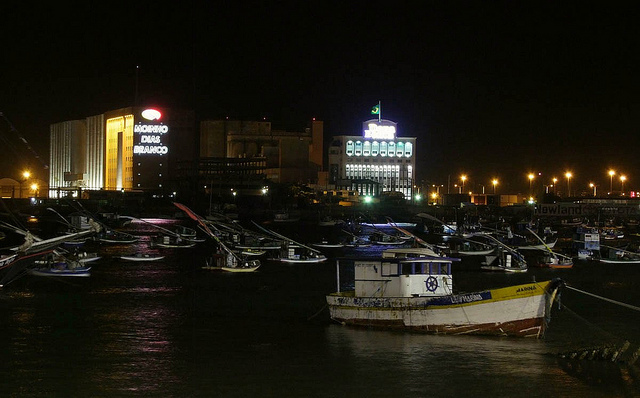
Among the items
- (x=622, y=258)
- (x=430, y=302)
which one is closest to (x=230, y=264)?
(x=430, y=302)

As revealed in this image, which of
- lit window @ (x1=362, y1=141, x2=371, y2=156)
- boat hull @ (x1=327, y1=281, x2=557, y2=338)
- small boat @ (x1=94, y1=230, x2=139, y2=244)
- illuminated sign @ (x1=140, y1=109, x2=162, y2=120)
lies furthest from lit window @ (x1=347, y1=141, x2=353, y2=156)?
boat hull @ (x1=327, y1=281, x2=557, y2=338)

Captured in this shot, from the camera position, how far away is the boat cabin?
26.4 m

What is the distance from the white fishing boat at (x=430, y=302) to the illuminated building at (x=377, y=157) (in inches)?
4610

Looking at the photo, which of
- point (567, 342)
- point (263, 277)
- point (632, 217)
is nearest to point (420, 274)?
point (567, 342)

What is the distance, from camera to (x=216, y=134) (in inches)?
5945

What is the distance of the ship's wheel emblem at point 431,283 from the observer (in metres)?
26.4

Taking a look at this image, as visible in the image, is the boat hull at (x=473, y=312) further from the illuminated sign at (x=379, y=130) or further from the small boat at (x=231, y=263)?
the illuminated sign at (x=379, y=130)

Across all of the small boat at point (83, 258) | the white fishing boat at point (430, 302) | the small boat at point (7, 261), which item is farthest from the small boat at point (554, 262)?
the small boat at point (7, 261)

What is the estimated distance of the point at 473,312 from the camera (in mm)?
24984

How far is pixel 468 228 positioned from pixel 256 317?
55.6 metres

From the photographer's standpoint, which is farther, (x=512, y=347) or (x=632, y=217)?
(x=632, y=217)

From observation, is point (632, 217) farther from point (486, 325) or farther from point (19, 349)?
point (19, 349)

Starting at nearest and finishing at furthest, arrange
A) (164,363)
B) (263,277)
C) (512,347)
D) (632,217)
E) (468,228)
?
(164,363) → (512,347) → (263,277) → (468,228) → (632,217)

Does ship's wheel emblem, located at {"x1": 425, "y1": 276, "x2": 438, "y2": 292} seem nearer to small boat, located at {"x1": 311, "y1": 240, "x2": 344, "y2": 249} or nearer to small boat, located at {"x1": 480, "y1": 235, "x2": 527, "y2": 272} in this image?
small boat, located at {"x1": 480, "y1": 235, "x2": 527, "y2": 272}
